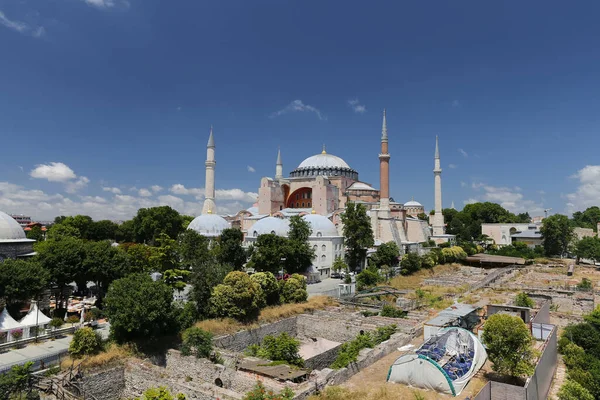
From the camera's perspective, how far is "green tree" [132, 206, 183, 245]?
43781mm

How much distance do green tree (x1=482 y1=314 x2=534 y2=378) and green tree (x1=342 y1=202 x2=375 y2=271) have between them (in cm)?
1830

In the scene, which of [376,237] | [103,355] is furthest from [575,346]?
[376,237]

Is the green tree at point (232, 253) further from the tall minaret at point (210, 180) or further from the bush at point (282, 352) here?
the tall minaret at point (210, 180)

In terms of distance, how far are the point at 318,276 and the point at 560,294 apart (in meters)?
14.2

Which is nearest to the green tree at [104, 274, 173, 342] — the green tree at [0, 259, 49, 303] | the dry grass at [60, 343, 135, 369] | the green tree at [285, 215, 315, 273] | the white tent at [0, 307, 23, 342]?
the dry grass at [60, 343, 135, 369]

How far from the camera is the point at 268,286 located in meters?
19.6

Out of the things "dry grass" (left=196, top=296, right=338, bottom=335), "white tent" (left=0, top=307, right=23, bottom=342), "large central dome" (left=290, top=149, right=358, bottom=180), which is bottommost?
"dry grass" (left=196, top=296, right=338, bottom=335)

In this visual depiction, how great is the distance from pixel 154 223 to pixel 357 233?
945 inches

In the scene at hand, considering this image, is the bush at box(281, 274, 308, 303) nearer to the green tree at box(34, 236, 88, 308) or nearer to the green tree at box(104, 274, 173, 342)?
the green tree at box(104, 274, 173, 342)

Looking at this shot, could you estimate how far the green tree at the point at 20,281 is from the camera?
1585cm

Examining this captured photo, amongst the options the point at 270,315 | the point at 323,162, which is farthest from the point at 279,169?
the point at 270,315

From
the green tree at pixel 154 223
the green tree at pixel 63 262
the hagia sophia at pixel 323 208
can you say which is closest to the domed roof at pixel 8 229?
the green tree at pixel 63 262

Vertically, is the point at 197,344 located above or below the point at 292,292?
below

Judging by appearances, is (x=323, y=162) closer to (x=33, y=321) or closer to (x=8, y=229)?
(x=8, y=229)
